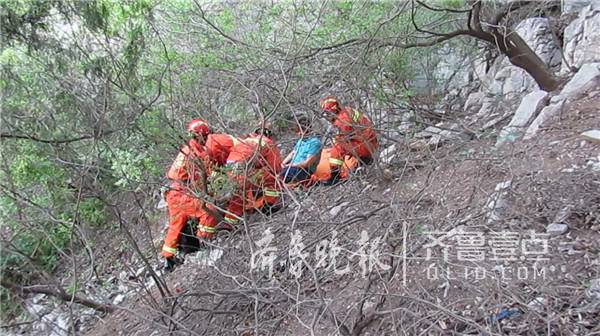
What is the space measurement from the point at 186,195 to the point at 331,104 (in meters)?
1.47

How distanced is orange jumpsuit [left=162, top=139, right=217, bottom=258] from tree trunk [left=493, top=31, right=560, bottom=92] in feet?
9.08

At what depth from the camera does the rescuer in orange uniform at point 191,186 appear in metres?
4.04

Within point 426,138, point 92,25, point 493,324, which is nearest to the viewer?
point 493,324

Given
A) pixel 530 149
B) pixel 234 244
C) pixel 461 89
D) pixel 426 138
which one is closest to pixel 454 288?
pixel 530 149

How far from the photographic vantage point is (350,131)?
4168 mm

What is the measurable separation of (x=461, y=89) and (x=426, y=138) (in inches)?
63.4

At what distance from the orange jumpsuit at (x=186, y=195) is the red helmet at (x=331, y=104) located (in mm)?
1108

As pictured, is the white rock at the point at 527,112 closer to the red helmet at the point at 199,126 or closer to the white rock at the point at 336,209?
the white rock at the point at 336,209

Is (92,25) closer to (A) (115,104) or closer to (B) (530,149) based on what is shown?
(A) (115,104)

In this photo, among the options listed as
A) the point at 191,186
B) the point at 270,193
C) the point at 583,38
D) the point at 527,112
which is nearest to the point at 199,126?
the point at 191,186

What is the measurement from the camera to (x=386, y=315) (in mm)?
2477

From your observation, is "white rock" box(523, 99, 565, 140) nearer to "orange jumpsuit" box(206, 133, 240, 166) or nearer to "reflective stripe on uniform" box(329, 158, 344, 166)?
"reflective stripe on uniform" box(329, 158, 344, 166)

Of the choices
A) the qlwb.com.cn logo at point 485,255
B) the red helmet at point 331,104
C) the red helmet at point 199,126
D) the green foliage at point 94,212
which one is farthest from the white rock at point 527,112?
the green foliage at point 94,212

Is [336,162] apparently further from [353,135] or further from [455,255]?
[455,255]
